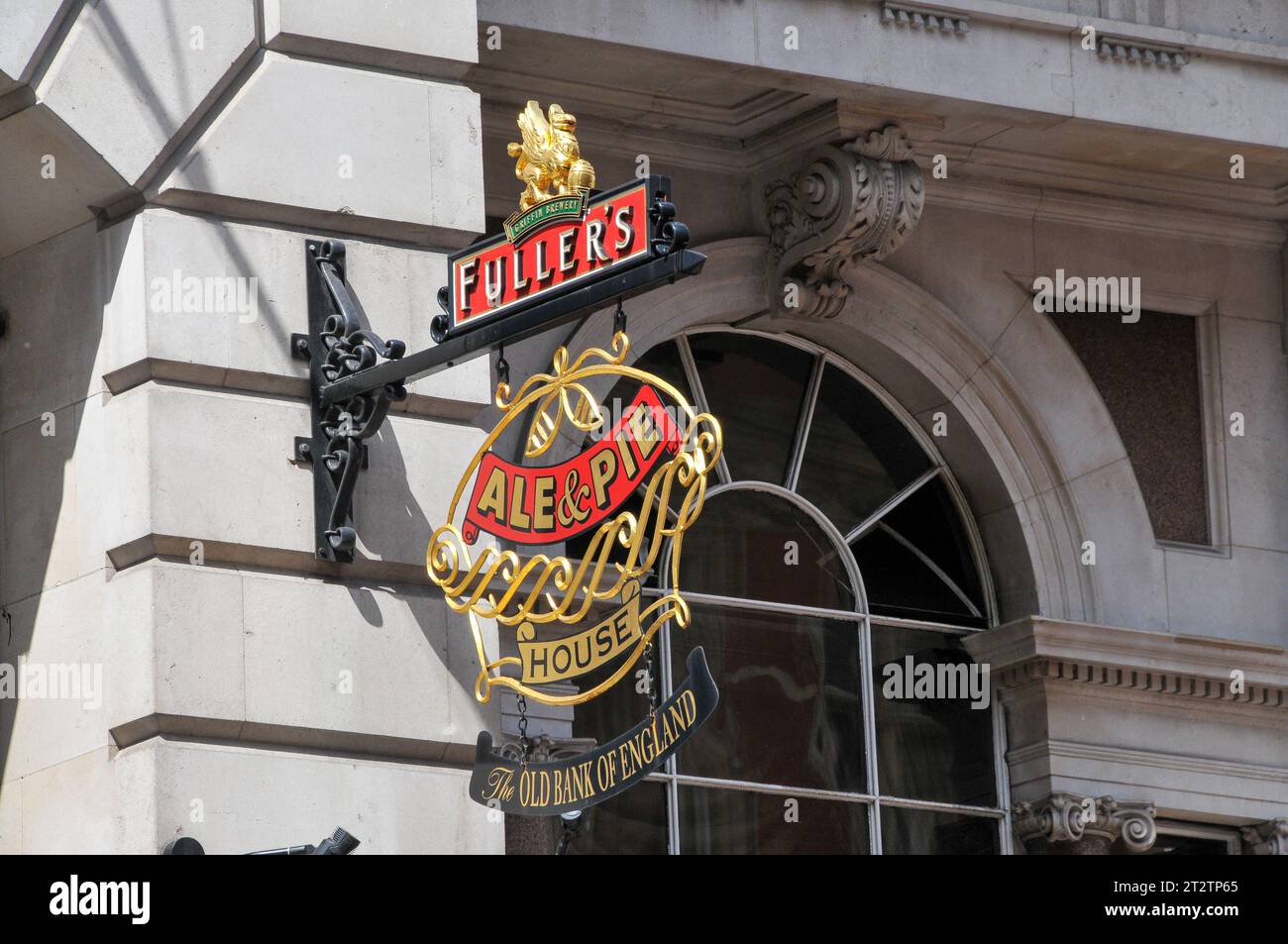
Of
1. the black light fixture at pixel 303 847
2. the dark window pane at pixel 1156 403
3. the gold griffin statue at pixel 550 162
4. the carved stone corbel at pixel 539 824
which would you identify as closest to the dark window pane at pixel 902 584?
the dark window pane at pixel 1156 403

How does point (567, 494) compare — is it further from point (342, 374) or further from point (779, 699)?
point (779, 699)

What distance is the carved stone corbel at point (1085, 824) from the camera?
46.3ft

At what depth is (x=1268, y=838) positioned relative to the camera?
14.6 m

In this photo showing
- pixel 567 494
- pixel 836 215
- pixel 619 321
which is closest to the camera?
pixel 619 321

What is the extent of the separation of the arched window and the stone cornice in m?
0.34

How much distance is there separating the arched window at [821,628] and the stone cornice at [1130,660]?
0.34 meters

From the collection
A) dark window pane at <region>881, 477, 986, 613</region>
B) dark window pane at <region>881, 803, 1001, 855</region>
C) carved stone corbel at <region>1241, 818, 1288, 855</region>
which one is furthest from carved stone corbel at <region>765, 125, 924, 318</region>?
carved stone corbel at <region>1241, 818, 1288, 855</region>

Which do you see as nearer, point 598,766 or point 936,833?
point 598,766

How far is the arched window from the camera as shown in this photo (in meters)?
13.8

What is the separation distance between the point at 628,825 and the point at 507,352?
244 centimetres

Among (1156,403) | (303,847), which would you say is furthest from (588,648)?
(1156,403)

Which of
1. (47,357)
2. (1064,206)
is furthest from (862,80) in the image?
(47,357)

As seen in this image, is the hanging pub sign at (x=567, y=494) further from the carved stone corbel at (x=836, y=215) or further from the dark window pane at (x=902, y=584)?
the dark window pane at (x=902, y=584)
